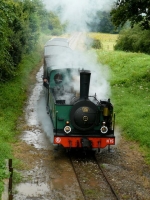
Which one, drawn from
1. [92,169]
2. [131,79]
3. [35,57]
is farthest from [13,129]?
[35,57]

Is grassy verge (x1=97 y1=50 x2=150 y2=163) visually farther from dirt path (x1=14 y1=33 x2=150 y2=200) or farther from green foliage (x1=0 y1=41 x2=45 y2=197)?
green foliage (x1=0 y1=41 x2=45 y2=197)

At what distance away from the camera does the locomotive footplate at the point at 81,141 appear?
10.4 m

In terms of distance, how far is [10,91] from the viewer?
1867 cm

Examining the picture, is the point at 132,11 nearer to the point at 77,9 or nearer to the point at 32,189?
the point at 77,9

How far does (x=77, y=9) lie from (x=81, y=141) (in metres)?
7.95

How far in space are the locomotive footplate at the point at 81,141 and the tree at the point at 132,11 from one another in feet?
34.5

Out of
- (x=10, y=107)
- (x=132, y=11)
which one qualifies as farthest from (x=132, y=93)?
(x=10, y=107)

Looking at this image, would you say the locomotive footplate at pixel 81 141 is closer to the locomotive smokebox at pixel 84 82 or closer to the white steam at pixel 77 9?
the locomotive smokebox at pixel 84 82

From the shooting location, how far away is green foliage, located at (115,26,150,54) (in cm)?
3380

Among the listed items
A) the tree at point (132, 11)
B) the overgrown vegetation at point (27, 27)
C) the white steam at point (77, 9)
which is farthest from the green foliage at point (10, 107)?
the tree at point (132, 11)

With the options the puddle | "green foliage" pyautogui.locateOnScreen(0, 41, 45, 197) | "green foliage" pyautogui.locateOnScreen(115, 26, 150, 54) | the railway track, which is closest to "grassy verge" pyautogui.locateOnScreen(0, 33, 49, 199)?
"green foliage" pyautogui.locateOnScreen(0, 41, 45, 197)

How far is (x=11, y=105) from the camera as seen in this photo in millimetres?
16578

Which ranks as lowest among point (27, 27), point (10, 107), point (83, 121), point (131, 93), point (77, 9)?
point (10, 107)

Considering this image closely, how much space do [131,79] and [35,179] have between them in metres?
13.4
